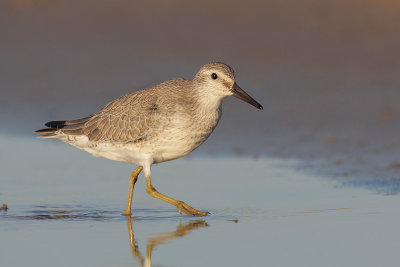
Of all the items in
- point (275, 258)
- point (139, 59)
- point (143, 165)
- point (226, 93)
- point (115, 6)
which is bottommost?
point (275, 258)

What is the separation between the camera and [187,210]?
9.77m

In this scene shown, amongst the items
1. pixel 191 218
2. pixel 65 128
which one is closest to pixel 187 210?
pixel 191 218

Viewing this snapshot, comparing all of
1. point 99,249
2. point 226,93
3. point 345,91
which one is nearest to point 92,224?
point 99,249

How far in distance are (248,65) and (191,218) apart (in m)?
8.50

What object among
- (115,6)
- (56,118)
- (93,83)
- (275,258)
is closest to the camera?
(275,258)

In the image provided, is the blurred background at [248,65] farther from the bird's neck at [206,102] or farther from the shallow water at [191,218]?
the bird's neck at [206,102]

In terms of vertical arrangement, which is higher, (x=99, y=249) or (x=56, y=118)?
(x=56, y=118)

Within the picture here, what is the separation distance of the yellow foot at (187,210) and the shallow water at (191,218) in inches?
3.0

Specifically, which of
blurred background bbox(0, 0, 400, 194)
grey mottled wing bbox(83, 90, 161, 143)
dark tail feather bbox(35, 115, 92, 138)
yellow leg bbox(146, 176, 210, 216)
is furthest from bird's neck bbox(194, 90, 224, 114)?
blurred background bbox(0, 0, 400, 194)

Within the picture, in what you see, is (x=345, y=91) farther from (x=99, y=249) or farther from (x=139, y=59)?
(x=99, y=249)

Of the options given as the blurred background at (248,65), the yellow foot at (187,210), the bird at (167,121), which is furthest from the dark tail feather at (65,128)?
the blurred background at (248,65)

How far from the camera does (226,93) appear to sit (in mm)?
10156

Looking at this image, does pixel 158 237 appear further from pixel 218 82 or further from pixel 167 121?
pixel 218 82

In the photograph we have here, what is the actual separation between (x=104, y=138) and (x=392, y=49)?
8.76 metres
